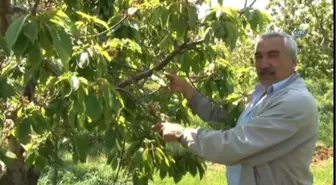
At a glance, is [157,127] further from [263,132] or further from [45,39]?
[45,39]

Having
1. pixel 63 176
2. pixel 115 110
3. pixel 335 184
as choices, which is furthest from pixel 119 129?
pixel 63 176

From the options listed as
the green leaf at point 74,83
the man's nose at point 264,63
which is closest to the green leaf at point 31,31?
the green leaf at point 74,83

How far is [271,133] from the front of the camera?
236 cm

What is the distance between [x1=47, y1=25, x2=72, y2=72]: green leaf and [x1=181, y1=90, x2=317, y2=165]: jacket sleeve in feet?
2.59

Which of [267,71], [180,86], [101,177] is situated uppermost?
[267,71]

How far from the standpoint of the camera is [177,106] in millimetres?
3527

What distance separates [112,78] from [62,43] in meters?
1.03

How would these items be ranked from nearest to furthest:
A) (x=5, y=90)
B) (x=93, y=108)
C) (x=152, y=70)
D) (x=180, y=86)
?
(x=93, y=108) → (x=5, y=90) → (x=152, y=70) → (x=180, y=86)

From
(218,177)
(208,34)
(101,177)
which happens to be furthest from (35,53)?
(218,177)

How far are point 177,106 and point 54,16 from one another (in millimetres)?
1696

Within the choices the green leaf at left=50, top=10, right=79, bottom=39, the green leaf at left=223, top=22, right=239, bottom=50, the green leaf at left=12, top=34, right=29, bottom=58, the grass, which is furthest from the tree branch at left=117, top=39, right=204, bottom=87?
the grass

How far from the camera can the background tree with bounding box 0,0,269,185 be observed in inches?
96.1

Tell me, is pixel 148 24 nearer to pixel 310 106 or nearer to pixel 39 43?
pixel 310 106

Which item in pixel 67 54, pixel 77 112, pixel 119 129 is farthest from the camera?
pixel 119 129
